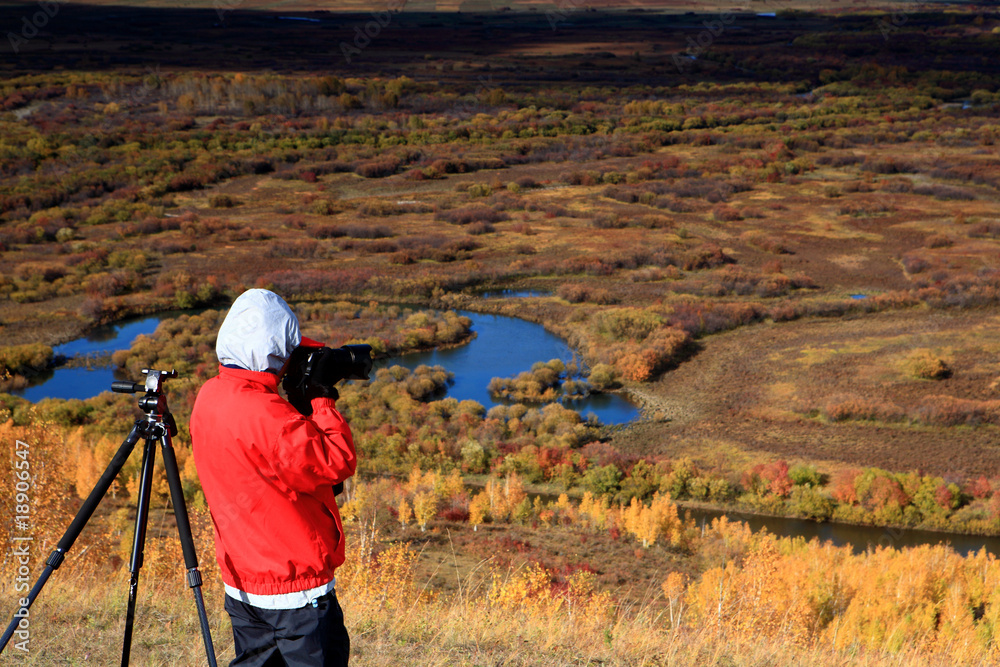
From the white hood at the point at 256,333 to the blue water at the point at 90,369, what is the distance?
1024 inches

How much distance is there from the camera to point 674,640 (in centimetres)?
547

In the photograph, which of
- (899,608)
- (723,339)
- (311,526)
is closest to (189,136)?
(723,339)

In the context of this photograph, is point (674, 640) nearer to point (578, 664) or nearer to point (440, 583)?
point (578, 664)

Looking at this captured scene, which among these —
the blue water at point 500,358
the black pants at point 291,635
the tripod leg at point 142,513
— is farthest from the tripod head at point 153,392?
the blue water at point 500,358

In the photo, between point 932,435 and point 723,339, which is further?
point 723,339

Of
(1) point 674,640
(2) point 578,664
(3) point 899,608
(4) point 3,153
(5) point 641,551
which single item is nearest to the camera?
(2) point 578,664

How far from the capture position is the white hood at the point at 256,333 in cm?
326

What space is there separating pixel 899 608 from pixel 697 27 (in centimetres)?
14860

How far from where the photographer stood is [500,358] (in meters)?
29.8

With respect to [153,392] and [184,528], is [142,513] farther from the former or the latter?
[153,392]

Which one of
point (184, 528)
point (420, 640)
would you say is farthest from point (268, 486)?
point (420, 640)

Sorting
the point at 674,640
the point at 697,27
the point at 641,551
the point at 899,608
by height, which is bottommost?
the point at 641,551

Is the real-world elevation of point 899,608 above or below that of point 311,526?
below

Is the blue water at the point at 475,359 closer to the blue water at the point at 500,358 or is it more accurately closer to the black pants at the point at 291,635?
the blue water at the point at 500,358
